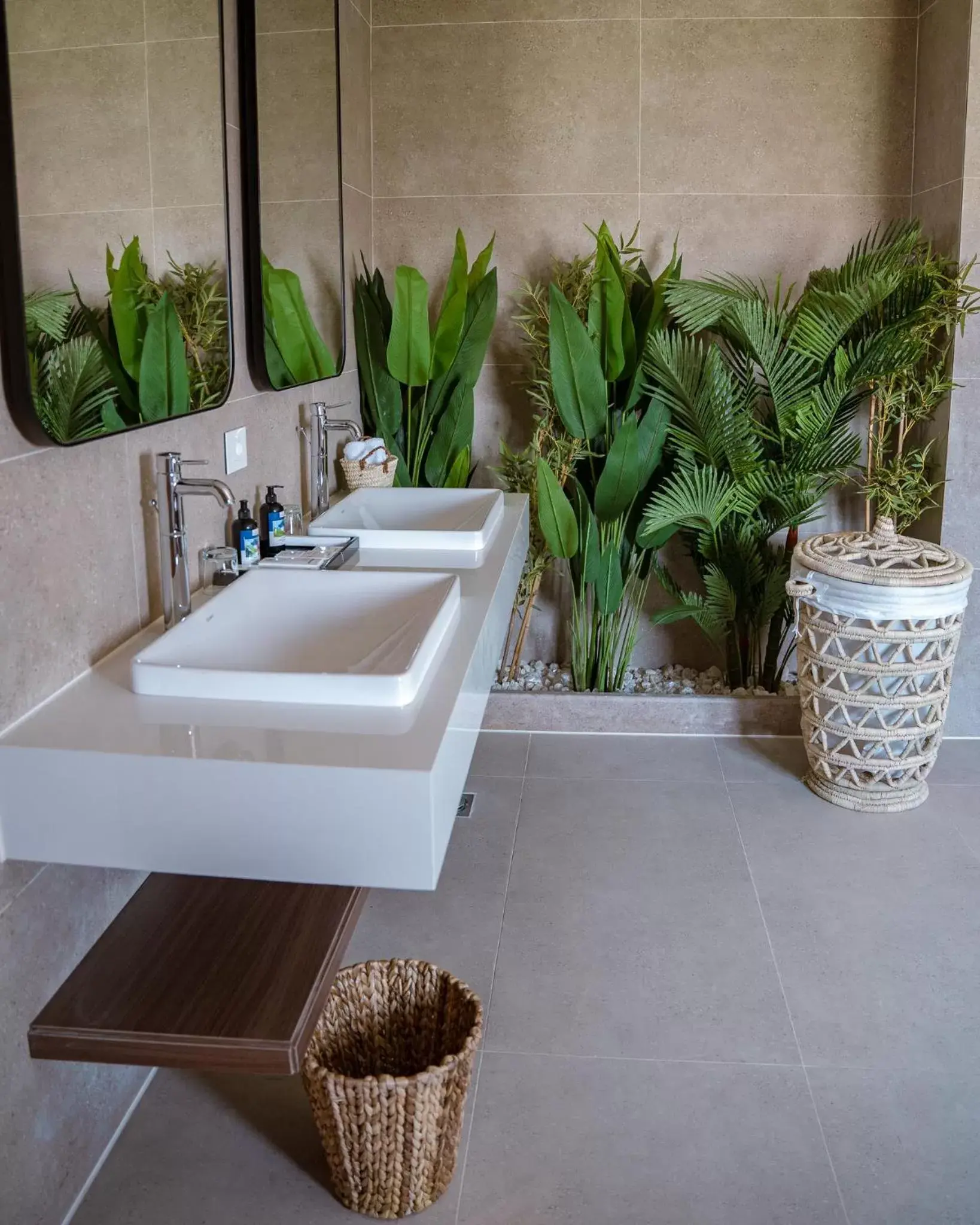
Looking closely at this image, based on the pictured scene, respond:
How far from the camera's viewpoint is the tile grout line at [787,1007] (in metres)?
1.83

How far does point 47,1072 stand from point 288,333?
163cm

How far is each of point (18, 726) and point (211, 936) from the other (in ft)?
1.39

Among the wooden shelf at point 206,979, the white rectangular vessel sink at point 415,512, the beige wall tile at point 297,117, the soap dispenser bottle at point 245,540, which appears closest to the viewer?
the wooden shelf at point 206,979

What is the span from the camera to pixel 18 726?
58.5 inches

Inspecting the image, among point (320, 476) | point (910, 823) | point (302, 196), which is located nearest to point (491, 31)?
point (302, 196)

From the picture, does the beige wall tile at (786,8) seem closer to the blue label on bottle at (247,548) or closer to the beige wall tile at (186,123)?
the beige wall tile at (186,123)

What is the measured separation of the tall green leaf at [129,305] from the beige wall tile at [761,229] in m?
2.32

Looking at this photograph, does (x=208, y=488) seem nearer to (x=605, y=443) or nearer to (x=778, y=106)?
(x=605, y=443)

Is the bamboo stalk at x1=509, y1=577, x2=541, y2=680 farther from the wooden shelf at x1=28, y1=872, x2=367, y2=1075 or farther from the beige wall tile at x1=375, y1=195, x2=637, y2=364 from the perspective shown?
the wooden shelf at x1=28, y1=872, x2=367, y2=1075

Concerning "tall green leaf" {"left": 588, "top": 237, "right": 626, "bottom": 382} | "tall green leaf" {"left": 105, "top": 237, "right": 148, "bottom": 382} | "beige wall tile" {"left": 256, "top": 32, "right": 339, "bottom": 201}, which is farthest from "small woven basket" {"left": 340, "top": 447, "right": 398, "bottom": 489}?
"tall green leaf" {"left": 105, "top": 237, "right": 148, "bottom": 382}

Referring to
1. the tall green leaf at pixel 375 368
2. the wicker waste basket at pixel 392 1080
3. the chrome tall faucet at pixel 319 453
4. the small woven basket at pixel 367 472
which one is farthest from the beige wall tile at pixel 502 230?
the wicker waste basket at pixel 392 1080

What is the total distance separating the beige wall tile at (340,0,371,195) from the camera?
3.28 meters

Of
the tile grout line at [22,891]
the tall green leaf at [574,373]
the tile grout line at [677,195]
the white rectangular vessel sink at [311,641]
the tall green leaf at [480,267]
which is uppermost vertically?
the tile grout line at [677,195]

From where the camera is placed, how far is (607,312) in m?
3.43
